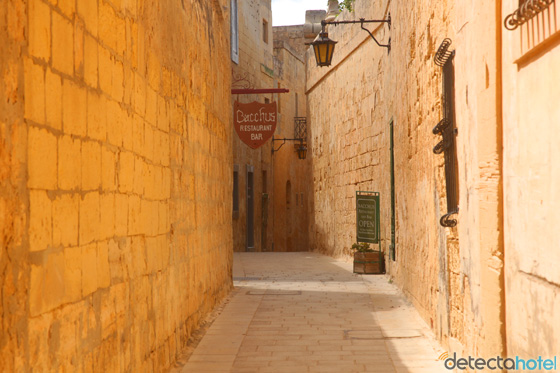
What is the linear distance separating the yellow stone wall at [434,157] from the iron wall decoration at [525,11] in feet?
1.49

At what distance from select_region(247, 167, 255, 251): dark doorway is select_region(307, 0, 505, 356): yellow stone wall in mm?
6410

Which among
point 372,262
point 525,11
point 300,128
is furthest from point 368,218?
point 300,128

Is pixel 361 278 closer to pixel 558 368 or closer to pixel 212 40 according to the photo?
pixel 212 40

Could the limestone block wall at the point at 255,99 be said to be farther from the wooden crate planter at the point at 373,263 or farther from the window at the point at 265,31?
the wooden crate planter at the point at 373,263

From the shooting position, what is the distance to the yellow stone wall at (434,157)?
3.87 meters

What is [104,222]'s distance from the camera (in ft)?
12.3

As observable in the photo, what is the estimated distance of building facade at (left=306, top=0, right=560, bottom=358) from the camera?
303cm

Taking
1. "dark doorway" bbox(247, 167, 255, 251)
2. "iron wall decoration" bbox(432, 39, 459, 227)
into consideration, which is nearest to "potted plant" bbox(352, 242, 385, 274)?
"iron wall decoration" bbox(432, 39, 459, 227)

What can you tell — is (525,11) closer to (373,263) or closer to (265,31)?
(373,263)

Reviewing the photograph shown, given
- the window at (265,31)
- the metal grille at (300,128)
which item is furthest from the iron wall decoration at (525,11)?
the window at (265,31)

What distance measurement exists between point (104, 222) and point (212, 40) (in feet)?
16.3

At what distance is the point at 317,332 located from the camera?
7.04 metres

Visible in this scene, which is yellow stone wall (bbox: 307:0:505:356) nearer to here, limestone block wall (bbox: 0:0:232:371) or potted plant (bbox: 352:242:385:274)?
potted plant (bbox: 352:242:385:274)

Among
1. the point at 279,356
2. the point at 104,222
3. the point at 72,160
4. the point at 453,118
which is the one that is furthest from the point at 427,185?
the point at 72,160
